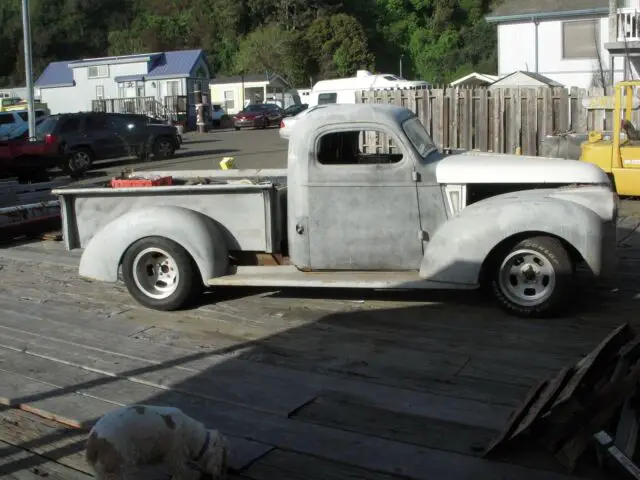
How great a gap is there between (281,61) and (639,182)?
214ft

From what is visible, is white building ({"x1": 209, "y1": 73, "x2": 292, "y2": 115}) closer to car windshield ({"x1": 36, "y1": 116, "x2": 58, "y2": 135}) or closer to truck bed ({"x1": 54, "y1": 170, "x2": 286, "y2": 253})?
car windshield ({"x1": 36, "y1": 116, "x2": 58, "y2": 135})

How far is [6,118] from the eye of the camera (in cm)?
3312

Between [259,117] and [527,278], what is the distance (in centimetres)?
4332

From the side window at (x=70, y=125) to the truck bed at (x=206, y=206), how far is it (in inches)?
667

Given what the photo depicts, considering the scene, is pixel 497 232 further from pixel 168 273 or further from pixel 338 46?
pixel 338 46

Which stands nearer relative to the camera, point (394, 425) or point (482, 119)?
point (394, 425)

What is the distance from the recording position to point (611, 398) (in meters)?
3.90

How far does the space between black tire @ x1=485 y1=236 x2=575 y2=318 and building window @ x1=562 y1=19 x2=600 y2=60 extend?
26.8 meters

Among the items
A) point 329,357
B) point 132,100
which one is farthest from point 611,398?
point 132,100

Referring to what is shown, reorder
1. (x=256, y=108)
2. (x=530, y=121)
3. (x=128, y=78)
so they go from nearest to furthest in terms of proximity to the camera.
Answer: (x=530, y=121) → (x=256, y=108) → (x=128, y=78)

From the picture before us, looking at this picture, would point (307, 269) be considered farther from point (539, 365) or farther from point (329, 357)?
point (539, 365)

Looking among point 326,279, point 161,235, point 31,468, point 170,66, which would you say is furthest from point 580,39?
point 170,66

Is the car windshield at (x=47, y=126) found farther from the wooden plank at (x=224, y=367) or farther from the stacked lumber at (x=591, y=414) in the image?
the stacked lumber at (x=591, y=414)

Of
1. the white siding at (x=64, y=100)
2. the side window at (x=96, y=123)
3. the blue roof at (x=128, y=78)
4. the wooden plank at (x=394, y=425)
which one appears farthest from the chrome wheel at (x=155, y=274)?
the white siding at (x=64, y=100)
